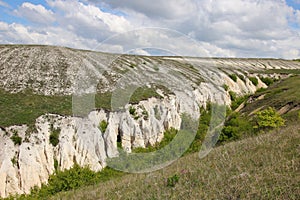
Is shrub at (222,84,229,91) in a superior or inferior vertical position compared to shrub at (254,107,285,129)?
superior

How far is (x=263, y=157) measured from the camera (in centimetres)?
1000

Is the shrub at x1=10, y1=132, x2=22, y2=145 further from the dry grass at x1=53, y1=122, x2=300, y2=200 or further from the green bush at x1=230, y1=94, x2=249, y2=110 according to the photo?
the green bush at x1=230, y1=94, x2=249, y2=110

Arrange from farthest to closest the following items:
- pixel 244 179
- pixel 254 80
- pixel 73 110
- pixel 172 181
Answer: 1. pixel 254 80
2. pixel 73 110
3. pixel 172 181
4. pixel 244 179

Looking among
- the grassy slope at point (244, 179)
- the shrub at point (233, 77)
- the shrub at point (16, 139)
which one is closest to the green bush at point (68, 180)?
the shrub at point (16, 139)

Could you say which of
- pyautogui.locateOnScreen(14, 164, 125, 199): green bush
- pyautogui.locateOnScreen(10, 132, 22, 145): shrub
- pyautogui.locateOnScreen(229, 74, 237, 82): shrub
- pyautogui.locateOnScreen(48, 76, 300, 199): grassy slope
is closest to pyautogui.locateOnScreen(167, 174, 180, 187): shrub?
pyautogui.locateOnScreen(48, 76, 300, 199): grassy slope

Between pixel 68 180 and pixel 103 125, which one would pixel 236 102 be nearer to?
pixel 103 125

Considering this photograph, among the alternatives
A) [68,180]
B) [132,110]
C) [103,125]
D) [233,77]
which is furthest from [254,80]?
[68,180]

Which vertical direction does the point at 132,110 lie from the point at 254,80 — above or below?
below

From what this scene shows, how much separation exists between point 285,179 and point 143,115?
99.4 feet

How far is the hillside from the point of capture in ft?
84.7

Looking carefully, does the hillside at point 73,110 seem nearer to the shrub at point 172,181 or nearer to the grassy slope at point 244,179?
the grassy slope at point 244,179

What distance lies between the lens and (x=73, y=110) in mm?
32625

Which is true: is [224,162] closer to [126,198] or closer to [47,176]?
[126,198]

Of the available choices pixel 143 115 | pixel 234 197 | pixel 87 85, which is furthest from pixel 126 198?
pixel 87 85
